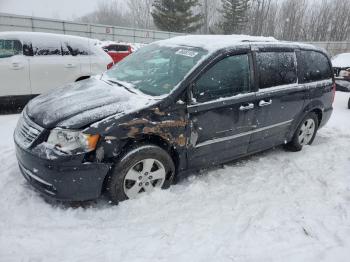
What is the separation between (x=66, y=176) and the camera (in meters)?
3.10

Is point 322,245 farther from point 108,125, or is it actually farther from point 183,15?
point 183,15

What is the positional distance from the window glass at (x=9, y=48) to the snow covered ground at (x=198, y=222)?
3131 millimetres

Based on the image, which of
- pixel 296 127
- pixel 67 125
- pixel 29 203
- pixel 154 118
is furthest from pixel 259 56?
pixel 29 203

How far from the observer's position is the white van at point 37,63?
6.74m

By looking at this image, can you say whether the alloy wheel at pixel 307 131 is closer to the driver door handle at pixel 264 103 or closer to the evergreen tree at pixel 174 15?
the driver door handle at pixel 264 103

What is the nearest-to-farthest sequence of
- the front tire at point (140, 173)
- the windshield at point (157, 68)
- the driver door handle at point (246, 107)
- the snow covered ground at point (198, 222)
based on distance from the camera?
the snow covered ground at point (198, 222), the front tire at point (140, 173), the windshield at point (157, 68), the driver door handle at point (246, 107)

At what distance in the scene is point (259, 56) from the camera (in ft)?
14.2

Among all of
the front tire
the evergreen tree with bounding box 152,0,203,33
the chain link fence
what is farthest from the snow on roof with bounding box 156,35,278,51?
the evergreen tree with bounding box 152,0,203,33

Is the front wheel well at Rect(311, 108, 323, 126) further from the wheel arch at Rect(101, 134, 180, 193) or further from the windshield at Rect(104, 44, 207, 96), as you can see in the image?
the wheel arch at Rect(101, 134, 180, 193)

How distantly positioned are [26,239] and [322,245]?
8.86 feet

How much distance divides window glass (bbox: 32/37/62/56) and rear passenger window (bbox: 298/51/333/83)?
510 centimetres

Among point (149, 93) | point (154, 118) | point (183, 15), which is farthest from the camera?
point (183, 15)

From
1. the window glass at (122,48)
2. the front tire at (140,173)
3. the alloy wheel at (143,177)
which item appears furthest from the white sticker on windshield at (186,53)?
the window glass at (122,48)

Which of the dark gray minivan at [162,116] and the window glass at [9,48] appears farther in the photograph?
the window glass at [9,48]
